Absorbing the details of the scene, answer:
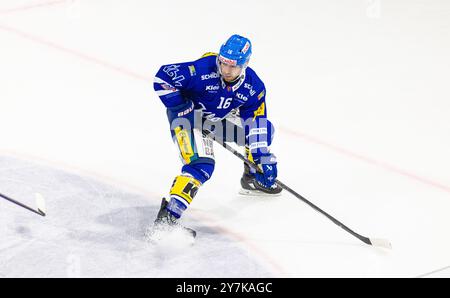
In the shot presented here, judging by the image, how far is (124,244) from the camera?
436 centimetres

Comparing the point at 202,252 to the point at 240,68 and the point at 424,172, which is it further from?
the point at 424,172

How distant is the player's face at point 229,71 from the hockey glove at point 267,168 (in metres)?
0.65

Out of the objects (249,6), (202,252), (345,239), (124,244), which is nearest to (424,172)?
Answer: (345,239)

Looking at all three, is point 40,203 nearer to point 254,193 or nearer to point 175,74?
point 175,74

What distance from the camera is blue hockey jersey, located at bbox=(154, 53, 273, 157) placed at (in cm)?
460

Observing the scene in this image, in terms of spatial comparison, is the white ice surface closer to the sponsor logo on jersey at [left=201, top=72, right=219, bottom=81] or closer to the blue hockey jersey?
the blue hockey jersey

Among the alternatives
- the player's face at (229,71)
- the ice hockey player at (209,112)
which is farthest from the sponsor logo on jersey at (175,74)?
the player's face at (229,71)

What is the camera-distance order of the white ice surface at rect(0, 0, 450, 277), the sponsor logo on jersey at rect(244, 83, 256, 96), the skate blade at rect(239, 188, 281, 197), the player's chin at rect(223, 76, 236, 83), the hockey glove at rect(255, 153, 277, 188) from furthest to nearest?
the skate blade at rect(239, 188, 281, 197)
the hockey glove at rect(255, 153, 277, 188)
the sponsor logo on jersey at rect(244, 83, 256, 96)
the player's chin at rect(223, 76, 236, 83)
the white ice surface at rect(0, 0, 450, 277)

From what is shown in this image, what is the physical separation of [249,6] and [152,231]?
14.9 ft

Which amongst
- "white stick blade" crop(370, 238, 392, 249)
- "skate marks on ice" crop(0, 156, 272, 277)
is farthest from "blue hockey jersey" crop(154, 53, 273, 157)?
"white stick blade" crop(370, 238, 392, 249)

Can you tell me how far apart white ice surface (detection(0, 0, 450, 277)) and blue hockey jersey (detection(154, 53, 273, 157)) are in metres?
0.58

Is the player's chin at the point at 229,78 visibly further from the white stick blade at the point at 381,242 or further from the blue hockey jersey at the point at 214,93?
the white stick blade at the point at 381,242

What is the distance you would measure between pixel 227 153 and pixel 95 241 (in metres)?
1.80

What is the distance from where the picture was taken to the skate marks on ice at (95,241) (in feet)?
13.4
